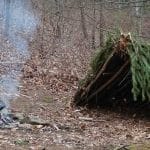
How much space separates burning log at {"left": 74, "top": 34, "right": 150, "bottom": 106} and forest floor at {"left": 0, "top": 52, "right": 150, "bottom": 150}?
0.44 m

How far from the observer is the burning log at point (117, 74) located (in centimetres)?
1034

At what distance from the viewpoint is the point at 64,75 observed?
53.3 feet

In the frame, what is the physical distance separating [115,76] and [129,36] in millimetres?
1211

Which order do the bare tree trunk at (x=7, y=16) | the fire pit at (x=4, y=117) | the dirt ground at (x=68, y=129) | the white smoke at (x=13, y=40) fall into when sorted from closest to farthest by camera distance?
1. the dirt ground at (x=68, y=129)
2. the fire pit at (x=4, y=117)
3. the white smoke at (x=13, y=40)
4. the bare tree trunk at (x=7, y=16)

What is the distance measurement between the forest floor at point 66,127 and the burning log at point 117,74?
0.44 metres

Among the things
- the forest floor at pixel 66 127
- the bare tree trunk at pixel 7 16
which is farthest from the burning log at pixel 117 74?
the bare tree trunk at pixel 7 16

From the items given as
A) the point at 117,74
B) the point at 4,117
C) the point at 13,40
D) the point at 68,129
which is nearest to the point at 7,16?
the point at 13,40

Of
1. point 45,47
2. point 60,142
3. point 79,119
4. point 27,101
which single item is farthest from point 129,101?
point 45,47

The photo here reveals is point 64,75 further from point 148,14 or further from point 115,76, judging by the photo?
point 148,14

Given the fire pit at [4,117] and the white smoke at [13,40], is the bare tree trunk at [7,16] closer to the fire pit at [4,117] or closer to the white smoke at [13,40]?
the white smoke at [13,40]

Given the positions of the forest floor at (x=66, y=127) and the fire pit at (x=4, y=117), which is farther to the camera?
the fire pit at (x=4, y=117)

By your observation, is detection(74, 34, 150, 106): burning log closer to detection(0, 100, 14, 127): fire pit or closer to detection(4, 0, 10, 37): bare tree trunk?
detection(0, 100, 14, 127): fire pit

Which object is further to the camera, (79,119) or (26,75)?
(26,75)

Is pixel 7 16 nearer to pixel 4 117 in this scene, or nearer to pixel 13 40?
pixel 13 40
